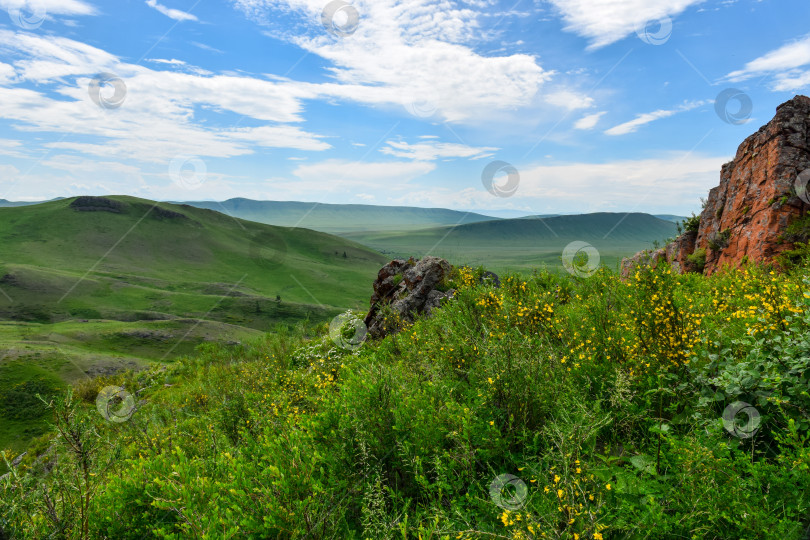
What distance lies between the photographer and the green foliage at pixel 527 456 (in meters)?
3.32

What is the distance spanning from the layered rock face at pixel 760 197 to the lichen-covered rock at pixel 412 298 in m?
7.06

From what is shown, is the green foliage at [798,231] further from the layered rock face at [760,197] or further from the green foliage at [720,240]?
the green foliage at [720,240]

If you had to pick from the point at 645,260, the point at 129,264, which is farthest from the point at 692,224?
the point at 129,264

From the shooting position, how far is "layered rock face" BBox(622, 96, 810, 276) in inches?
450

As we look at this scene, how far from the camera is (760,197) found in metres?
12.5

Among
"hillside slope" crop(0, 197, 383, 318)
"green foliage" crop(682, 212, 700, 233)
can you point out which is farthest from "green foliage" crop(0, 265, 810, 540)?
"hillside slope" crop(0, 197, 383, 318)

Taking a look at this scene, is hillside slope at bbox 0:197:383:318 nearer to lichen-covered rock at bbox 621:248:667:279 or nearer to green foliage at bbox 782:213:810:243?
lichen-covered rock at bbox 621:248:667:279

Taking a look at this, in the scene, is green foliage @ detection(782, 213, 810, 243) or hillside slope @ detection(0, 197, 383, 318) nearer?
green foliage @ detection(782, 213, 810, 243)

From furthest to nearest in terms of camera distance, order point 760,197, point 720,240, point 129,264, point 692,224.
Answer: point 129,264 → point 692,224 → point 720,240 → point 760,197

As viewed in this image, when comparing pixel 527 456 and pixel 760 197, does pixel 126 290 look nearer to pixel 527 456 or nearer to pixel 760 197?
pixel 527 456

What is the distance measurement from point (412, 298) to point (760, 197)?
39.9ft

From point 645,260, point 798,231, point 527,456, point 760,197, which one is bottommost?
point 527,456

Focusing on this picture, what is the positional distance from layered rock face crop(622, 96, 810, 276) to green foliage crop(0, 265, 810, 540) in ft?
20.8

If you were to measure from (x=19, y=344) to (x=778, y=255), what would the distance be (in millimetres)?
79437
